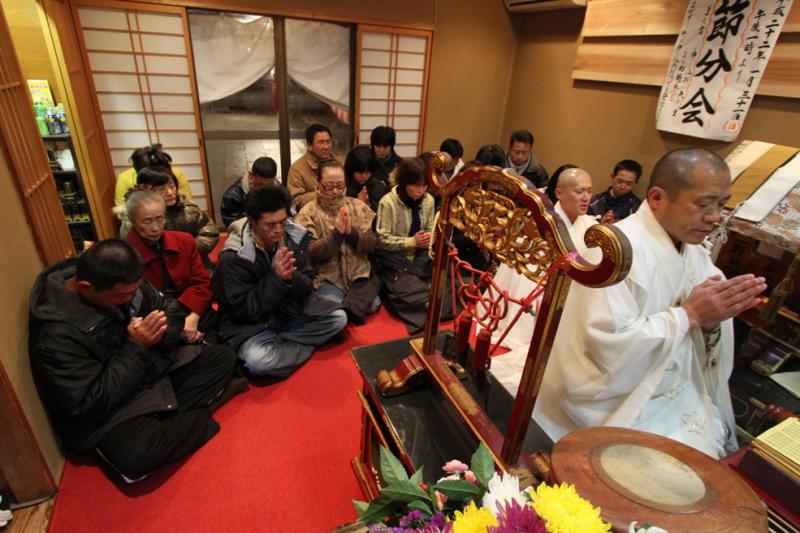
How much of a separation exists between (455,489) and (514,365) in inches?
58.9

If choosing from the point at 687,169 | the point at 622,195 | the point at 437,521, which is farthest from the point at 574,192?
the point at 437,521

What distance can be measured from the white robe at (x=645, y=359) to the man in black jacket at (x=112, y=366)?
6.51 ft

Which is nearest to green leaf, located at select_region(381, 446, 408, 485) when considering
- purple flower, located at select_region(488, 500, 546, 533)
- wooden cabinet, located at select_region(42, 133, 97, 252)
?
purple flower, located at select_region(488, 500, 546, 533)

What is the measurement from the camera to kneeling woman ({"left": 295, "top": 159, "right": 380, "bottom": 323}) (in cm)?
353

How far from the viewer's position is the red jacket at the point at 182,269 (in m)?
2.80

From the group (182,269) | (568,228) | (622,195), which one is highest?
(568,228)

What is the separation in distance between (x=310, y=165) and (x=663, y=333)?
3734 mm

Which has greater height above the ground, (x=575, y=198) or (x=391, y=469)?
(x=575, y=198)

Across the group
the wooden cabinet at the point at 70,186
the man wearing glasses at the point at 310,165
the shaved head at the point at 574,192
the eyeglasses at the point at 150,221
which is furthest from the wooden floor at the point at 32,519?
the shaved head at the point at 574,192

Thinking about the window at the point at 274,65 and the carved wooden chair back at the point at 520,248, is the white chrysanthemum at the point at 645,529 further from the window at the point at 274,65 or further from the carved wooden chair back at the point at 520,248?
the window at the point at 274,65

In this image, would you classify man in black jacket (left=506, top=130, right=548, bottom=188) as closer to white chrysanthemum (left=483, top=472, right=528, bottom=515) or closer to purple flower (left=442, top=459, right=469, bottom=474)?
purple flower (left=442, top=459, right=469, bottom=474)

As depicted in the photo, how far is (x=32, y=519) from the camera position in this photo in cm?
199

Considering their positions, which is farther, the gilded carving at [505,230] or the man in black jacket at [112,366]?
the man in black jacket at [112,366]

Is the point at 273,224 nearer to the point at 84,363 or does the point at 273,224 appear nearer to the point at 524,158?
the point at 84,363
